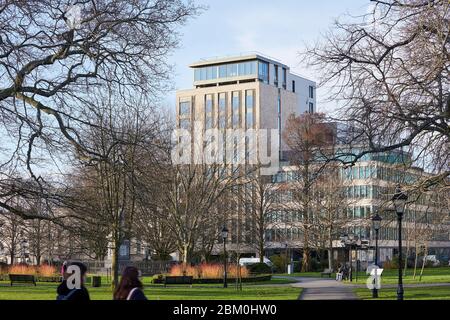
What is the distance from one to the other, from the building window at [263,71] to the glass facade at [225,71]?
925mm

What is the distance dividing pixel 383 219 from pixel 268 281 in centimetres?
1825

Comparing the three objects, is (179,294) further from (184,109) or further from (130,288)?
(184,109)

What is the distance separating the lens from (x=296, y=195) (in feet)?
210

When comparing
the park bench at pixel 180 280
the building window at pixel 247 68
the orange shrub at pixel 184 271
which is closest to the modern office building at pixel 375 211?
the park bench at pixel 180 280

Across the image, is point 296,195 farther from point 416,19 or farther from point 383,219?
point 416,19

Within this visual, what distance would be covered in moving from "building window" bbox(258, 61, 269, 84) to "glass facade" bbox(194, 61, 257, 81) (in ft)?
3.03

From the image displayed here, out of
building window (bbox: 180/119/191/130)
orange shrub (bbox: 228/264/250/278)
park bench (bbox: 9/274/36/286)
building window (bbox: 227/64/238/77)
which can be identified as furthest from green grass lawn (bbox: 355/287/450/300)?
building window (bbox: 227/64/238/77)

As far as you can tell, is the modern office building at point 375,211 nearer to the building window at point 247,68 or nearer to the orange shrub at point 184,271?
the orange shrub at point 184,271

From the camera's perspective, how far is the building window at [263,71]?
4107 inches

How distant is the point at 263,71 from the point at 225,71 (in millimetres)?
5864

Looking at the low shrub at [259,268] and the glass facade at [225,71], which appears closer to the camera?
the low shrub at [259,268]

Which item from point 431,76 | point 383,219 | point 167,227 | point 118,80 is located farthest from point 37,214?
point 167,227

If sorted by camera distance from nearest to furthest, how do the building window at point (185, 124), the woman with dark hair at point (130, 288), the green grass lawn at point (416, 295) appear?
the woman with dark hair at point (130, 288), the green grass lawn at point (416, 295), the building window at point (185, 124)

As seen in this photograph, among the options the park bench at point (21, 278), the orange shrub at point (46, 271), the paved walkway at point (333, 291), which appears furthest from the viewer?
the orange shrub at point (46, 271)
